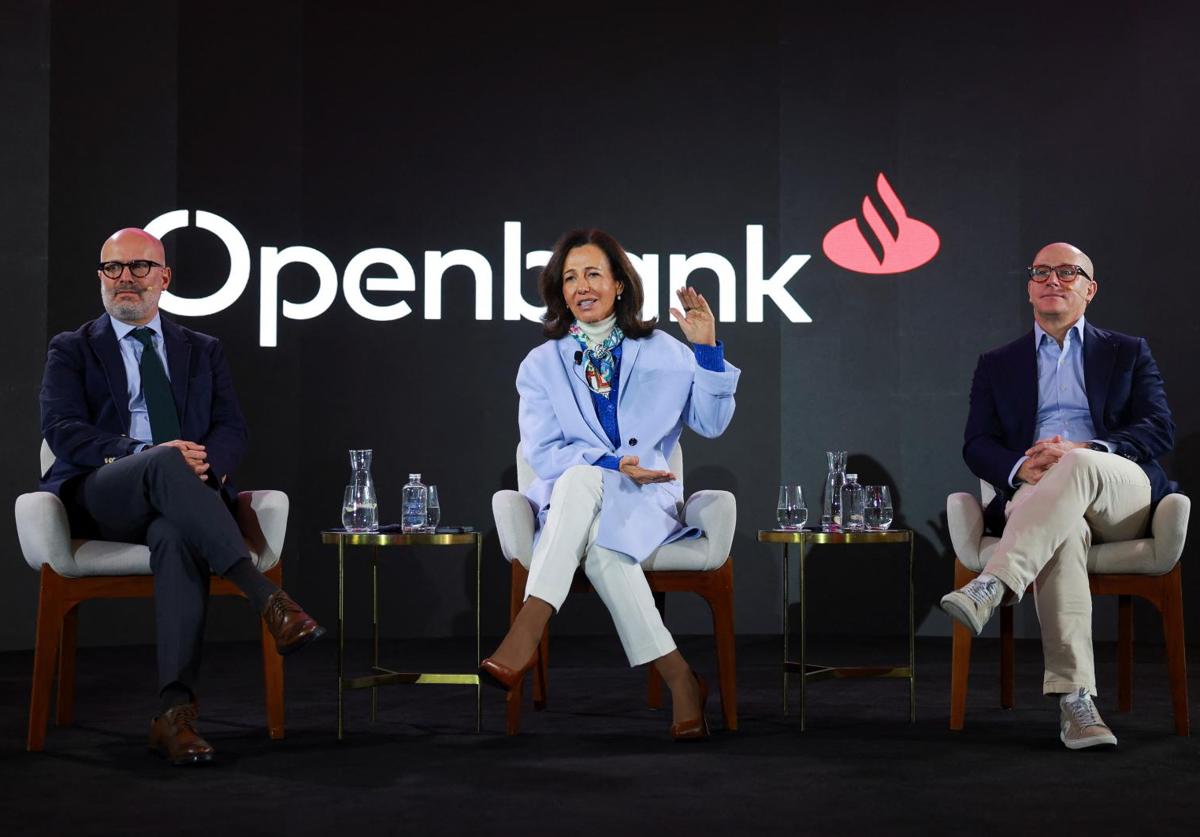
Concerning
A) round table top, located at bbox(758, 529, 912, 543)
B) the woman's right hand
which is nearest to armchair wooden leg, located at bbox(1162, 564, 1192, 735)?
round table top, located at bbox(758, 529, 912, 543)

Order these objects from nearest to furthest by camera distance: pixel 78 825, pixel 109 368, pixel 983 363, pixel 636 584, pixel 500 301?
pixel 78 825 < pixel 636 584 < pixel 109 368 < pixel 983 363 < pixel 500 301

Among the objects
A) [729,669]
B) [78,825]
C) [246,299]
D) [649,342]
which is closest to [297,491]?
[246,299]

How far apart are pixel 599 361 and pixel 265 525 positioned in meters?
1.10

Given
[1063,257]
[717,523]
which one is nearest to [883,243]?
[1063,257]

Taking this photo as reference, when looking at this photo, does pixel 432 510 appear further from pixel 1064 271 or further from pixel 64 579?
pixel 1064 271

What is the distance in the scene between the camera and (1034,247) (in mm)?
5879

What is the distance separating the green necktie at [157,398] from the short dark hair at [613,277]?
113 centimetres

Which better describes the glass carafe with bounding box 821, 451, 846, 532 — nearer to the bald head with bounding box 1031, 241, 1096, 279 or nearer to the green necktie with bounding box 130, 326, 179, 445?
the bald head with bounding box 1031, 241, 1096, 279

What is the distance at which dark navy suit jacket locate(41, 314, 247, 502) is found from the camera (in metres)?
3.59

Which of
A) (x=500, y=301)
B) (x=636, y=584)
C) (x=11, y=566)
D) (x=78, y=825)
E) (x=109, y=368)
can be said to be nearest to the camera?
(x=78, y=825)

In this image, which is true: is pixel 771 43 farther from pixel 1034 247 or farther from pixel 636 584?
pixel 636 584

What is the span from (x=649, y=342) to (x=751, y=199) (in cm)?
223

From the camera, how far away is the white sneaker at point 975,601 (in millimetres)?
3234

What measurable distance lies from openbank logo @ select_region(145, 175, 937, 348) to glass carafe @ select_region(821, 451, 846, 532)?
6.23 ft
